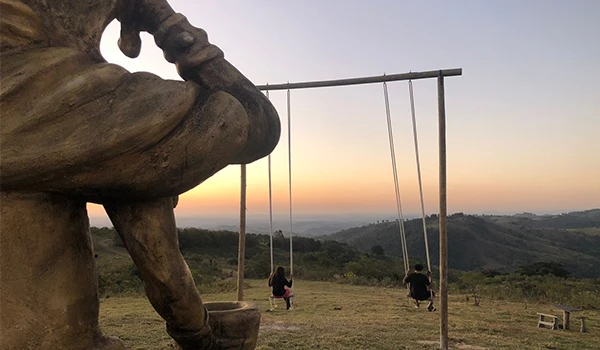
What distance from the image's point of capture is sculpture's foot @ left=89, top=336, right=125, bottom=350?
1873 mm

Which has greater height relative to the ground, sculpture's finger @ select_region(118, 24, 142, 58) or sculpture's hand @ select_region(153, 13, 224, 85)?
sculpture's finger @ select_region(118, 24, 142, 58)

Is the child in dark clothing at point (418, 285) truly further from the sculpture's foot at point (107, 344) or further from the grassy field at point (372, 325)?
the sculpture's foot at point (107, 344)

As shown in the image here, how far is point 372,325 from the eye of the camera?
1017cm

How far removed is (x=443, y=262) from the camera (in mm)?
6617

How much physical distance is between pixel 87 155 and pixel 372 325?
9325 millimetres

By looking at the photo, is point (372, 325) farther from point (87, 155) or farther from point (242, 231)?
point (87, 155)

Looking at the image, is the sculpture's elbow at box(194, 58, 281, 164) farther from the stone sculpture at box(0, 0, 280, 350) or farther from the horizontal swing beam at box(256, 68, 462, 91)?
the horizontal swing beam at box(256, 68, 462, 91)

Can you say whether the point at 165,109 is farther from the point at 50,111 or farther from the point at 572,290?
the point at 572,290

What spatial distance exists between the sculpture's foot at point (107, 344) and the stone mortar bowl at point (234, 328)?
1.26ft

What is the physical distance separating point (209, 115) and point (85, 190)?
0.51 metres

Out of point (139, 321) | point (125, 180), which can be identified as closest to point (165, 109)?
point (125, 180)

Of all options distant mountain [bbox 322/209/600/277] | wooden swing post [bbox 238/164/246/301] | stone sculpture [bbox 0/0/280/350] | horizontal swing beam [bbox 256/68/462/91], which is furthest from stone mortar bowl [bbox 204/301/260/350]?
distant mountain [bbox 322/209/600/277]

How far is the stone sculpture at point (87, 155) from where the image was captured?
5.43ft

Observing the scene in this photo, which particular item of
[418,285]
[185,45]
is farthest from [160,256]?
[418,285]
